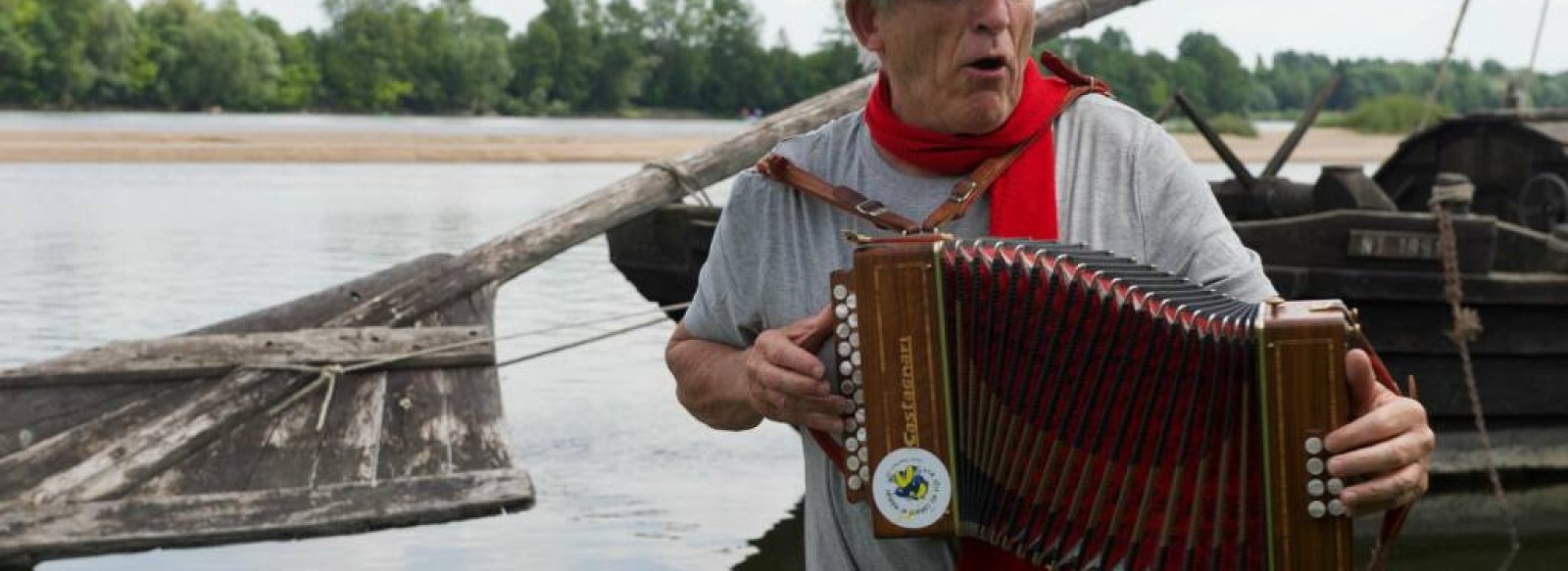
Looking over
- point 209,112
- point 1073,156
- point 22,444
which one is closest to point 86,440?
point 22,444

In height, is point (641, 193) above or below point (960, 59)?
below

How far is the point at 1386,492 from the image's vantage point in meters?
2.63

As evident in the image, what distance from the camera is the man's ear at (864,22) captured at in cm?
311

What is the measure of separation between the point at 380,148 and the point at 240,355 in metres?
65.7

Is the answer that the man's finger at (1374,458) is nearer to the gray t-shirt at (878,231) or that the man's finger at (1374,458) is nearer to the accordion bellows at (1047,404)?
the accordion bellows at (1047,404)

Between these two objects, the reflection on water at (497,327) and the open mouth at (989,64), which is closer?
the open mouth at (989,64)

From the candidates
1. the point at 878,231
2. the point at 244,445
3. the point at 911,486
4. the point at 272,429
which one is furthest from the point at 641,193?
the point at 911,486

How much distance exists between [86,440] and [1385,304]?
17.6ft

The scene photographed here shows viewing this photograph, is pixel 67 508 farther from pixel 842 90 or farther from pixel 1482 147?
pixel 1482 147

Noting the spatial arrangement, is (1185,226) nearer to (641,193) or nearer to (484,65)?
(641,193)

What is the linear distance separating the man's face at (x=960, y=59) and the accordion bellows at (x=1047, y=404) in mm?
229

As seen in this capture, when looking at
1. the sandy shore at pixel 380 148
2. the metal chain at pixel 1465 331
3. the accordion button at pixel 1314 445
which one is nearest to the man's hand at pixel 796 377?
the accordion button at pixel 1314 445

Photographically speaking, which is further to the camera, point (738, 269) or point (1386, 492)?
point (738, 269)

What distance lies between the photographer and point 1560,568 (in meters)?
10.1
